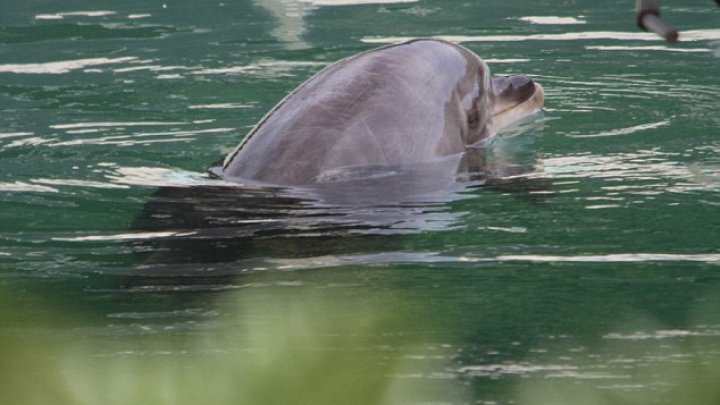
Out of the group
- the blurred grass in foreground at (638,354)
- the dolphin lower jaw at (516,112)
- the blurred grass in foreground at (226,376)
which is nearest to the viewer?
the blurred grass in foreground at (226,376)

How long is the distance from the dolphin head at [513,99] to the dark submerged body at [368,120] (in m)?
0.46

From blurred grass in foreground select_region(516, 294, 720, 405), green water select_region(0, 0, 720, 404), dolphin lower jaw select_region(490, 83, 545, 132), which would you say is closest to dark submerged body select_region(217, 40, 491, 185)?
green water select_region(0, 0, 720, 404)

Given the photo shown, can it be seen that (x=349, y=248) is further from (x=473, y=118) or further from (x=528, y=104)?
(x=528, y=104)

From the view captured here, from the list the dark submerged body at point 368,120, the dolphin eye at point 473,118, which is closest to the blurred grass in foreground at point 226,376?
the dark submerged body at point 368,120

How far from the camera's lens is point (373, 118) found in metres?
5.64

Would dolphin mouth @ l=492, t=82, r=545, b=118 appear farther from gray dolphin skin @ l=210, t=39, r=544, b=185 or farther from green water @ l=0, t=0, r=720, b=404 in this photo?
gray dolphin skin @ l=210, t=39, r=544, b=185

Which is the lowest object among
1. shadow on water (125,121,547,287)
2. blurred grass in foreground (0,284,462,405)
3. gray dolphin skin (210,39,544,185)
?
shadow on water (125,121,547,287)

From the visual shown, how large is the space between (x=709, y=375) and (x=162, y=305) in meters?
3.41

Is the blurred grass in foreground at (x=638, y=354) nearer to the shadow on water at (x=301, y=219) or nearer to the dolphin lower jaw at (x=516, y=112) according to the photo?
the shadow on water at (x=301, y=219)

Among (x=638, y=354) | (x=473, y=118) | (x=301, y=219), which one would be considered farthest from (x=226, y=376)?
(x=473, y=118)

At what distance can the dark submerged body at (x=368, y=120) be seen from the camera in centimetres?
539

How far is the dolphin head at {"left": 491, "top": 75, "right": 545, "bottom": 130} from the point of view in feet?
23.4

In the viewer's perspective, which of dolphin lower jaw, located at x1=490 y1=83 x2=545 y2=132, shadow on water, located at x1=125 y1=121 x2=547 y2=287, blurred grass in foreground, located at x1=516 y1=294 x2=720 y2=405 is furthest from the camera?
dolphin lower jaw, located at x1=490 y1=83 x2=545 y2=132

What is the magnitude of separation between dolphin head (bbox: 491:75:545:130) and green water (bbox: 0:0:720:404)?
0.42 feet
